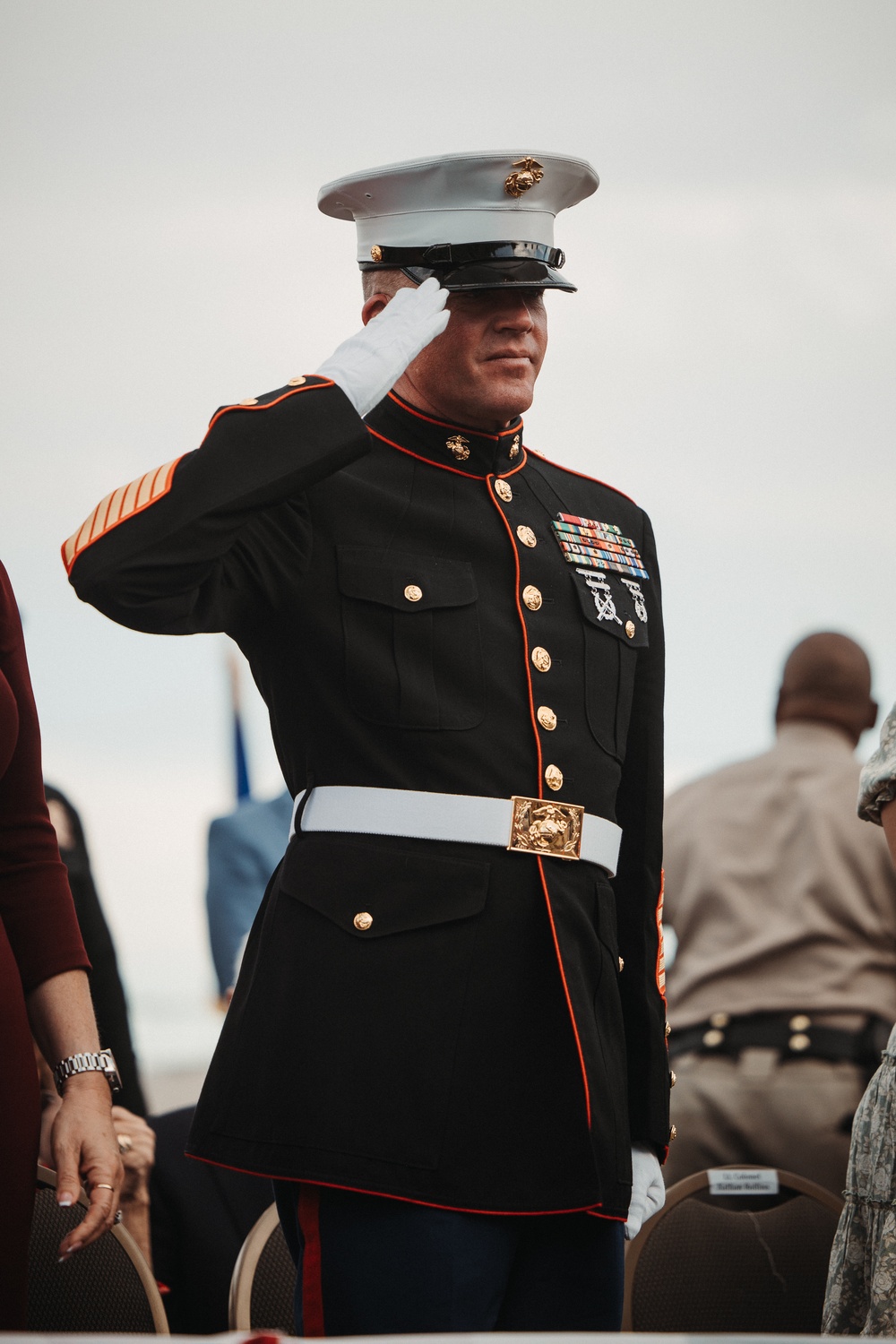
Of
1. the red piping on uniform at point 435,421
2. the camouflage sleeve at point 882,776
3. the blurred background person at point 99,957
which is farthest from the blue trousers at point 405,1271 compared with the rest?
the blurred background person at point 99,957

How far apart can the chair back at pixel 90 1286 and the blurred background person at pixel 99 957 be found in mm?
743

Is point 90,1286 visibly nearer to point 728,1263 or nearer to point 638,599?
point 728,1263

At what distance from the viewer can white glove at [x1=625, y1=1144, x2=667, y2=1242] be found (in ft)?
6.57

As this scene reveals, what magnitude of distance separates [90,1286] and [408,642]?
3.86 ft

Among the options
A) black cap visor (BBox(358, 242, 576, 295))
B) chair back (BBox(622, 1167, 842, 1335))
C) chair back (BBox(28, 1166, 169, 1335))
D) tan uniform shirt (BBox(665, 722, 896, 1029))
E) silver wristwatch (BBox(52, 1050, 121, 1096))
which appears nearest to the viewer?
silver wristwatch (BBox(52, 1050, 121, 1096))

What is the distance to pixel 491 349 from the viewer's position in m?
2.00

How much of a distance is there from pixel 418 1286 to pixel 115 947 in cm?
180

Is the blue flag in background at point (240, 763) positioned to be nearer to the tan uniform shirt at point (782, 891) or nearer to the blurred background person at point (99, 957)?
the blurred background person at point (99, 957)

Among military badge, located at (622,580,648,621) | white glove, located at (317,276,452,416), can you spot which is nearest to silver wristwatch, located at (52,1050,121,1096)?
white glove, located at (317,276,452,416)

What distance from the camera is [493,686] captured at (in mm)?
1915

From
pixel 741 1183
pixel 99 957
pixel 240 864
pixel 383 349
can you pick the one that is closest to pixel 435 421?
pixel 383 349

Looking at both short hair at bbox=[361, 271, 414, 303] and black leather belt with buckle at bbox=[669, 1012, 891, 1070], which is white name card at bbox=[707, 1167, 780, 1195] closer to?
black leather belt with buckle at bbox=[669, 1012, 891, 1070]

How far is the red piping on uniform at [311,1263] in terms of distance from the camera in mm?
1722

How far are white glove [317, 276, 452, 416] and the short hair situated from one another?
12 centimetres
